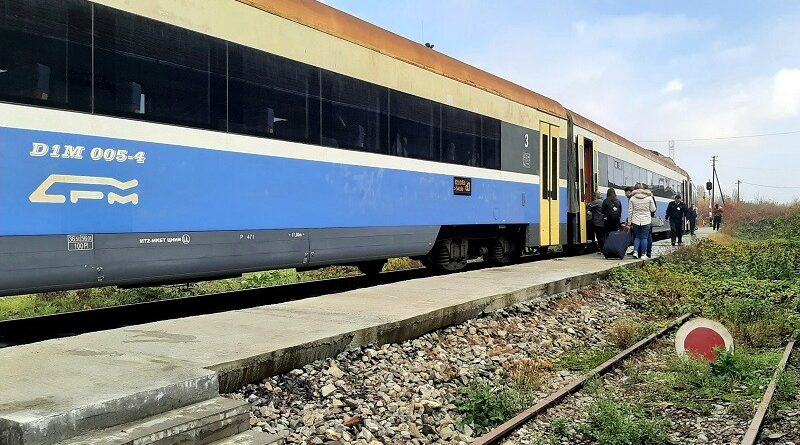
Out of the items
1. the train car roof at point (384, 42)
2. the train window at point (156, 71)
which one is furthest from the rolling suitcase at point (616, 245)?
the train window at point (156, 71)

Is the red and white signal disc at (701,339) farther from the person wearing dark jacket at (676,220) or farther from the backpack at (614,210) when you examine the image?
the person wearing dark jacket at (676,220)

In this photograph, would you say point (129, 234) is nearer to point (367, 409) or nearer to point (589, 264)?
point (367, 409)

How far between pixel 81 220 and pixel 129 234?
0.45 meters

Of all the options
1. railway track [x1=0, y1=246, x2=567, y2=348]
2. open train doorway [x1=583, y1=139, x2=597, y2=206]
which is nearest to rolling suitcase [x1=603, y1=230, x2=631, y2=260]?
open train doorway [x1=583, y1=139, x2=597, y2=206]

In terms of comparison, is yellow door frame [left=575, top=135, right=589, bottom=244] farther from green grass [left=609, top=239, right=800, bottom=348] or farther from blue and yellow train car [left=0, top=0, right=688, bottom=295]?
blue and yellow train car [left=0, top=0, right=688, bottom=295]

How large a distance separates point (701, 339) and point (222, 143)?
5052 millimetres

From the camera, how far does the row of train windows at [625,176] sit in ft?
57.6

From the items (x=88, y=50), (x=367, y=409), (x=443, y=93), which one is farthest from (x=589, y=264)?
(x=88, y=50)

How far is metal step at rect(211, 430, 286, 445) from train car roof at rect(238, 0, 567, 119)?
452 centimetres

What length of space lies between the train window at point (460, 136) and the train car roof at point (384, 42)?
0.58 m

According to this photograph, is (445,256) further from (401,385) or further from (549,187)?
(401,385)

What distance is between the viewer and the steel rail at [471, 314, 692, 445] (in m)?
4.41

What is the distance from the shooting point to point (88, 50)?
17.6 ft

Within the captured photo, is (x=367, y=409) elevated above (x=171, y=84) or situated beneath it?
situated beneath
